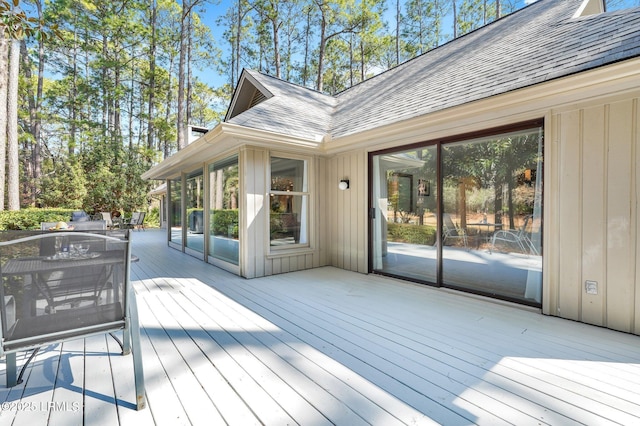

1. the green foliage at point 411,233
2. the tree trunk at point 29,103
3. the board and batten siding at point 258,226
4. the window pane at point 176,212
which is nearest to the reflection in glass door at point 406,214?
the green foliage at point 411,233

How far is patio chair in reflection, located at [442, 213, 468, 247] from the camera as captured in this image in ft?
13.9

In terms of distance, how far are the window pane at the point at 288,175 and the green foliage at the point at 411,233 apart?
1801mm

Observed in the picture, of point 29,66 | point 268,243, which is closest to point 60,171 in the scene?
point 29,66

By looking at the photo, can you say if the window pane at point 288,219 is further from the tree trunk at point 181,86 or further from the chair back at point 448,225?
the tree trunk at point 181,86

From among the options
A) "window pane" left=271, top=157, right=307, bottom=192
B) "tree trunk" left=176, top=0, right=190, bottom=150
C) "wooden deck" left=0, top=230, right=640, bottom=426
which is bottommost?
"wooden deck" left=0, top=230, right=640, bottom=426

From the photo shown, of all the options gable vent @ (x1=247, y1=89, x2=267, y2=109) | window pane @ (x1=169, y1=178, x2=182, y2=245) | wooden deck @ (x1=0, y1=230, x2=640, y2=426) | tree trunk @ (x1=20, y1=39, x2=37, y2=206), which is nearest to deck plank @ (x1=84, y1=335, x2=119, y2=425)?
wooden deck @ (x1=0, y1=230, x2=640, y2=426)

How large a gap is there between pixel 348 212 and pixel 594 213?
3366 mm

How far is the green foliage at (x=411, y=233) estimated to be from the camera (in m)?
4.44

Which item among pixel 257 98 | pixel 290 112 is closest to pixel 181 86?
pixel 257 98

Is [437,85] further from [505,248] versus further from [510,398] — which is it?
[510,398]

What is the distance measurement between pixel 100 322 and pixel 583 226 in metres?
4.27

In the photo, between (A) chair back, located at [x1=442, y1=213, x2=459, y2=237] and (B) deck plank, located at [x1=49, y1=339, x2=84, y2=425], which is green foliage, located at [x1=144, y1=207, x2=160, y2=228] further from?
(A) chair back, located at [x1=442, y1=213, x2=459, y2=237]

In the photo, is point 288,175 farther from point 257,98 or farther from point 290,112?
point 257,98

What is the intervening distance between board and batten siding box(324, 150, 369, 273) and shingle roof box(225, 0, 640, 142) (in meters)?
0.63
